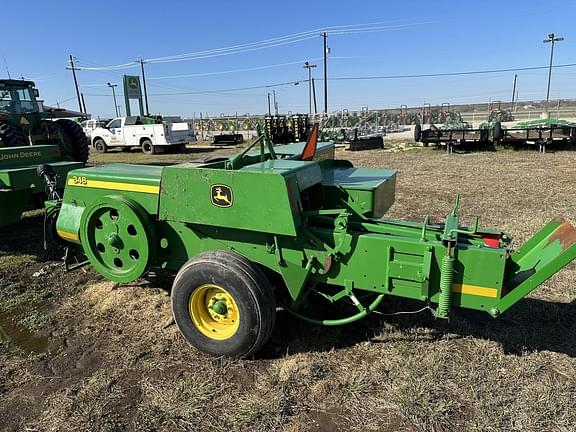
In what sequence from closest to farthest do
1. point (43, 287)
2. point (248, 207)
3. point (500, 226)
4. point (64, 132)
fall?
point (248, 207) → point (43, 287) → point (500, 226) → point (64, 132)

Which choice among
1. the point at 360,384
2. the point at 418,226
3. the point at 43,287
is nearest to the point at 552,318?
the point at 418,226

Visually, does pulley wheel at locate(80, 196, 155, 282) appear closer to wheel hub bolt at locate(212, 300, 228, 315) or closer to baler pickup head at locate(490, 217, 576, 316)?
wheel hub bolt at locate(212, 300, 228, 315)

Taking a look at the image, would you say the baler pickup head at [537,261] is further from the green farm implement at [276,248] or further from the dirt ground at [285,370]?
the dirt ground at [285,370]

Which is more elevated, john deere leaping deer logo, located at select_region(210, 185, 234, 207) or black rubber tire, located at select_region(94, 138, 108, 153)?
john deere leaping deer logo, located at select_region(210, 185, 234, 207)

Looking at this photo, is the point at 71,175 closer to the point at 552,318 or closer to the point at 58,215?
the point at 58,215

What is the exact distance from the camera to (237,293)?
9.48 ft

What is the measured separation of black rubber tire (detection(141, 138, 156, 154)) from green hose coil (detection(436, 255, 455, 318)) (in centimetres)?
1829

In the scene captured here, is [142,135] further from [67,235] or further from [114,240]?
[114,240]

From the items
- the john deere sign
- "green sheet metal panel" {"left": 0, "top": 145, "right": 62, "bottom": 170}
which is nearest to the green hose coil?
"green sheet metal panel" {"left": 0, "top": 145, "right": 62, "bottom": 170}

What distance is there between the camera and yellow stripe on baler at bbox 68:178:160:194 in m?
3.29

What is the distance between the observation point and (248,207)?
9.21 feet

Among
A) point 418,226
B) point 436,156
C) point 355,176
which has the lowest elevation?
point 436,156

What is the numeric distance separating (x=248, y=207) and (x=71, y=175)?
190cm

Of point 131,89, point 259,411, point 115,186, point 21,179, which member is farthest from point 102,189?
point 131,89
